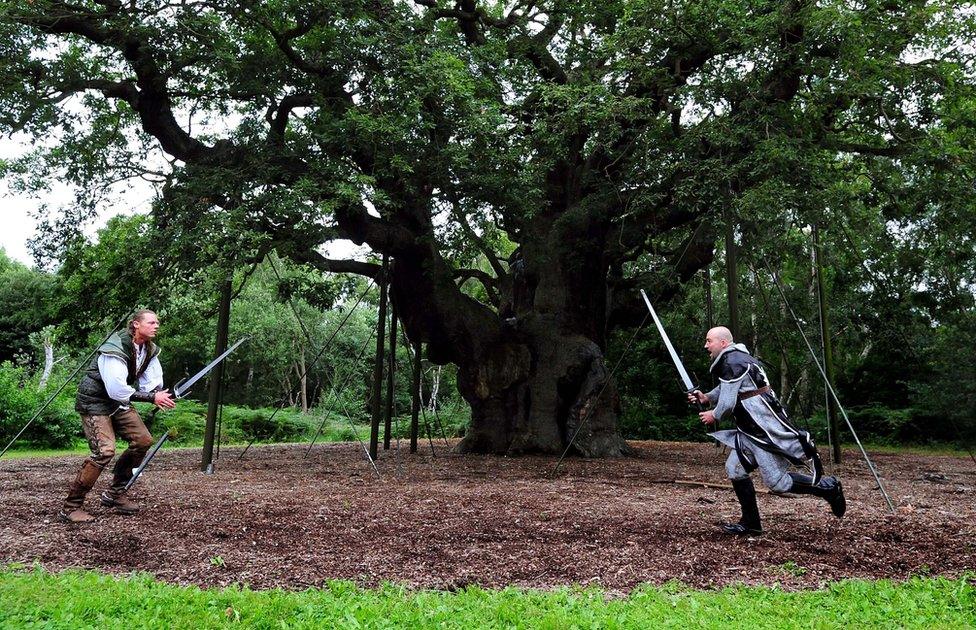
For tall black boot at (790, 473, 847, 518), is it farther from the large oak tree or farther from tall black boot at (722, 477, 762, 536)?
the large oak tree

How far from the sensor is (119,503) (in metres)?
6.16

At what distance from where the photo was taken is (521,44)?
1138cm

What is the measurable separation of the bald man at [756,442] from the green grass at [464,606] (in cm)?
130

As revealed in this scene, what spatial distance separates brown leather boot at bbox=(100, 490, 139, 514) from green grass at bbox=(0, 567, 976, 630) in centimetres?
217

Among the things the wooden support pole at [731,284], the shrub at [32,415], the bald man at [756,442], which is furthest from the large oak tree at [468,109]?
the shrub at [32,415]

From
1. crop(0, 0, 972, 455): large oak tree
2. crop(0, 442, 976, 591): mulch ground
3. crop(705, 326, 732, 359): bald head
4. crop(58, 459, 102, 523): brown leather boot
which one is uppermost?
crop(0, 0, 972, 455): large oak tree

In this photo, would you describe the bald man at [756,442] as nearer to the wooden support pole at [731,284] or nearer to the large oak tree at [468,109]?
the wooden support pole at [731,284]

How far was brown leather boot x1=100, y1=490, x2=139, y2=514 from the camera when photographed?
6.11m

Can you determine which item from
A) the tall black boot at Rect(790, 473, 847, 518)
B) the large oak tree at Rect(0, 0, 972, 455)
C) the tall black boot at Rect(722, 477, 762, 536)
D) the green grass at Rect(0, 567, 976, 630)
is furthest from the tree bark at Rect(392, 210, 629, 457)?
the green grass at Rect(0, 567, 976, 630)

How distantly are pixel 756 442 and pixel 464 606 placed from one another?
9.17ft

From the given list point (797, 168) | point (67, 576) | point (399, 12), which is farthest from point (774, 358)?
point (67, 576)

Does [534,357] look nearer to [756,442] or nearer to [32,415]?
[756,442]

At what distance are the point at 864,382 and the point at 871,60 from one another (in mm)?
13606

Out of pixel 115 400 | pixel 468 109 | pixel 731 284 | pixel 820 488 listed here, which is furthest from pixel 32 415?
pixel 820 488
